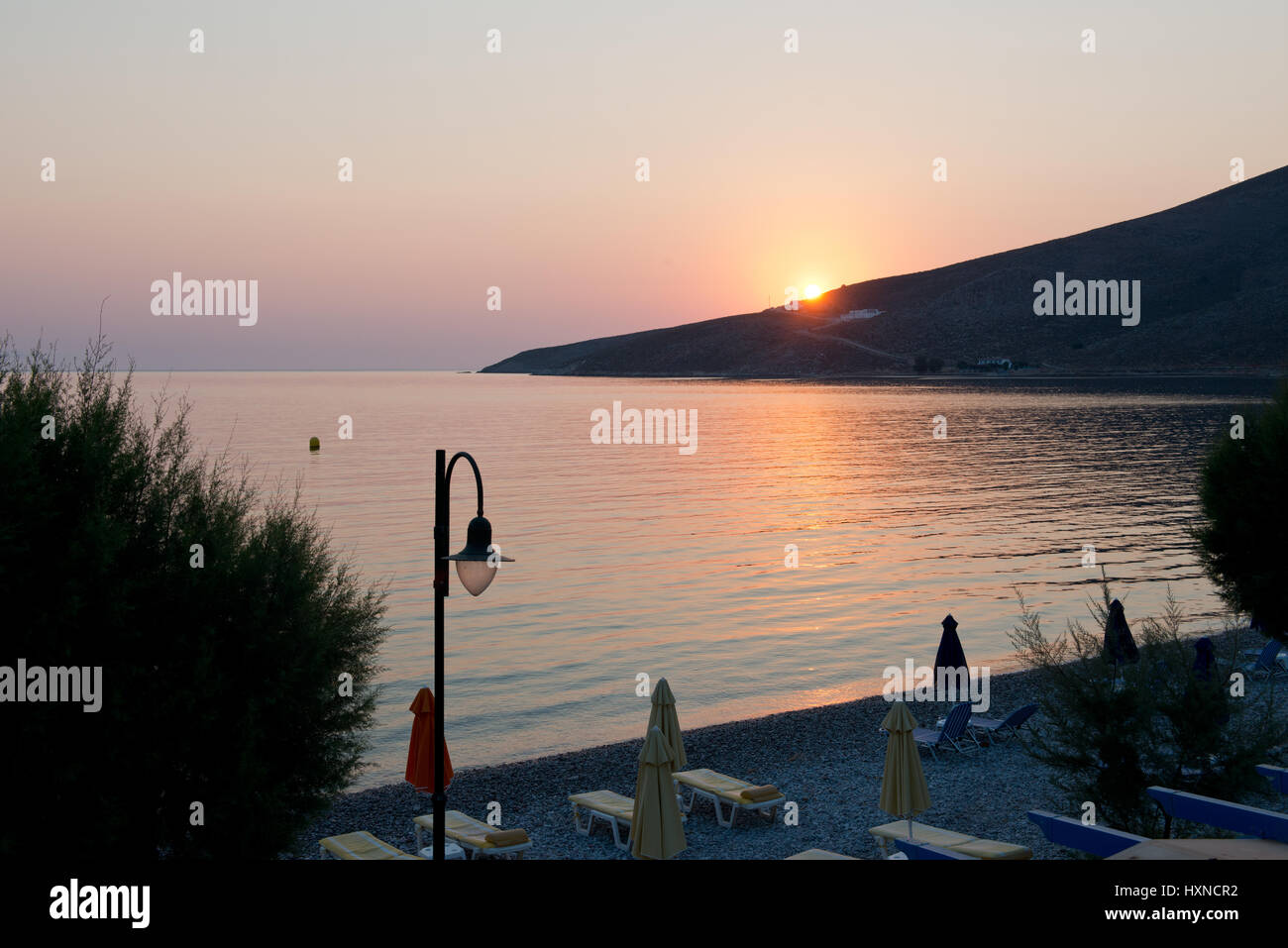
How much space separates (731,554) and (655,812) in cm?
2688

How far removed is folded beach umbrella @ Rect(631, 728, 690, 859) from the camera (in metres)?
11.2

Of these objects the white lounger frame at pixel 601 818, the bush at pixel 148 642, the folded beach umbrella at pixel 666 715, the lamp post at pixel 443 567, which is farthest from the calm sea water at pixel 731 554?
the lamp post at pixel 443 567

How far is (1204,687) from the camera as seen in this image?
39.3 feet

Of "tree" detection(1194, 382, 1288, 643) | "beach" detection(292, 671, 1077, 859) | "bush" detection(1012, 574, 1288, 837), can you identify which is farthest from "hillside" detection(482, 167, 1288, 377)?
"bush" detection(1012, 574, 1288, 837)

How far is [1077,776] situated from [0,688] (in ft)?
37.7

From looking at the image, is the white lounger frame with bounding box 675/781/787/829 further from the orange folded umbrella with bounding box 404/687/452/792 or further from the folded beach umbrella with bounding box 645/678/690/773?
the orange folded umbrella with bounding box 404/687/452/792

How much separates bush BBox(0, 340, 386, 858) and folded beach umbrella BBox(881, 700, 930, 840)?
6201 millimetres

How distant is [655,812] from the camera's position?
11281mm

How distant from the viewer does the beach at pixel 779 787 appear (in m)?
12.9

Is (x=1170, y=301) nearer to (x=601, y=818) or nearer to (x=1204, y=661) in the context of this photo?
(x=1204, y=661)

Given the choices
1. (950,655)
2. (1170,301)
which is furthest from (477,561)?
(1170,301)

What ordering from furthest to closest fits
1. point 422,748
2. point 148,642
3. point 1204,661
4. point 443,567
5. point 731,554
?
A: point 731,554 < point 1204,661 < point 422,748 < point 148,642 < point 443,567
